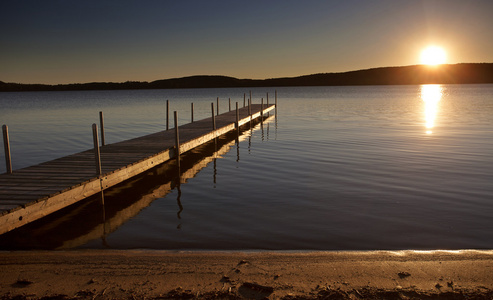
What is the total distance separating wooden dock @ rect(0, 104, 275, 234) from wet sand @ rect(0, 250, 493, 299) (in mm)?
737

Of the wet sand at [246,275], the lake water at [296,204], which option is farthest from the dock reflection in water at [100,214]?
the wet sand at [246,275]

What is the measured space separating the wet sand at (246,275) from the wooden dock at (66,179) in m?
0.74

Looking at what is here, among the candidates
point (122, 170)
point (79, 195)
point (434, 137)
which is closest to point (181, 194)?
point (122, 170)

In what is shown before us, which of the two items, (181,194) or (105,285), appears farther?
(181,194)

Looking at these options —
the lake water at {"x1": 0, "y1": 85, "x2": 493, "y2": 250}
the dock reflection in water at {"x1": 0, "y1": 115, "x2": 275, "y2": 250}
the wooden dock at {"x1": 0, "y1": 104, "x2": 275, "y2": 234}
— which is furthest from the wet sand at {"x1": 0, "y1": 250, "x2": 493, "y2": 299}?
the dock reflection in water at {"x1": 0, "y1": 115, "x2": 275, "y2": 250}

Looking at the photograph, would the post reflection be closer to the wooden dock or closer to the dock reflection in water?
the dock reflection in water

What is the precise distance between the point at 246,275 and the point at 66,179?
4.78 m

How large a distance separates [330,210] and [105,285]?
5.30 metres

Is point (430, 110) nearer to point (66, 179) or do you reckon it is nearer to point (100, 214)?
point (100, 214)

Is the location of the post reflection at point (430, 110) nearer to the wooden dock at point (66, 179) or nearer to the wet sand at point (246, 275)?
the wooden dock at point (66, 179)

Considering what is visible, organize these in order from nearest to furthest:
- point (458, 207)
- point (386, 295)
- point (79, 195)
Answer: point (386, 295) → point (79, 195) → point (458, 207)

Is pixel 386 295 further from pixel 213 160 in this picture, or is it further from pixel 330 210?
pixel 213 160

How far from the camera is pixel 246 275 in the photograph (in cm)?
518

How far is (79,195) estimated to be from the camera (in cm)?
774
